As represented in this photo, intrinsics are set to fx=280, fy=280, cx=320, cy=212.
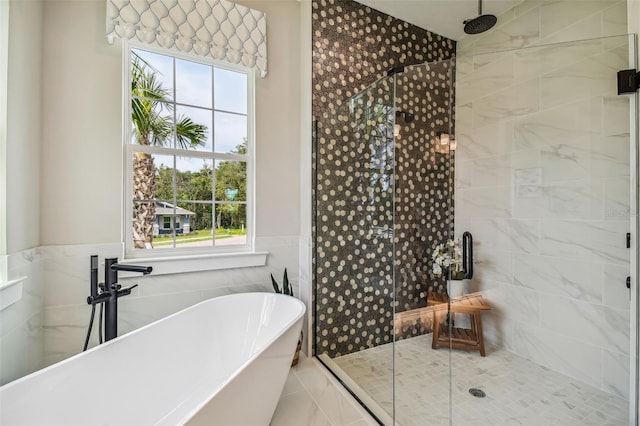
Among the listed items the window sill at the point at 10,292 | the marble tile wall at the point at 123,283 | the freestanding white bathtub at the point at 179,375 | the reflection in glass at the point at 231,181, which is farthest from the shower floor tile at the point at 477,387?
the window sill at the point at 10,292

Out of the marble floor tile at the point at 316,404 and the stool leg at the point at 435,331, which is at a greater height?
the stool leg at the point at 435,331

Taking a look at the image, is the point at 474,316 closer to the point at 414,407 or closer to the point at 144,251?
the point at 414,407

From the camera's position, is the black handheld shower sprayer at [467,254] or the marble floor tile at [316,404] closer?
the marble floor tile at [316,404]

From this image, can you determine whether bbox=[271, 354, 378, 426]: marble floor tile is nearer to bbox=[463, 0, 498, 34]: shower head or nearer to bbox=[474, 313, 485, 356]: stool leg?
bbox=[474, 313, 485, 356]: stool leg

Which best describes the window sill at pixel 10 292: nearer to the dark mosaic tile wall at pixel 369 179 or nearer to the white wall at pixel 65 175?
the white wall at pixel 65 175

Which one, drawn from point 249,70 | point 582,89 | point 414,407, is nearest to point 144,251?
point 249,70

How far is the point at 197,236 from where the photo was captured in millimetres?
2176

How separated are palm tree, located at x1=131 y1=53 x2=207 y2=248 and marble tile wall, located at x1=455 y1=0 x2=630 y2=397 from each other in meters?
2.25

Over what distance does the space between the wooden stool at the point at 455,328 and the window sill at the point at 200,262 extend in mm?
1353

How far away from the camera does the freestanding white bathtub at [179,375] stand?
109 centimetres

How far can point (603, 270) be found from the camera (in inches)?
68.3

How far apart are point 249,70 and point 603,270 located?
2.88 metres

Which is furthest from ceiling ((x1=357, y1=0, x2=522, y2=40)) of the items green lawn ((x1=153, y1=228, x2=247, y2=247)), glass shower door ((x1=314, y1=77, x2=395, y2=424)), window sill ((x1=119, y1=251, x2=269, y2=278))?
window sill ((x1=119, y1=251, x2=269, y2=278))

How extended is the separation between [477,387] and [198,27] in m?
3.18
